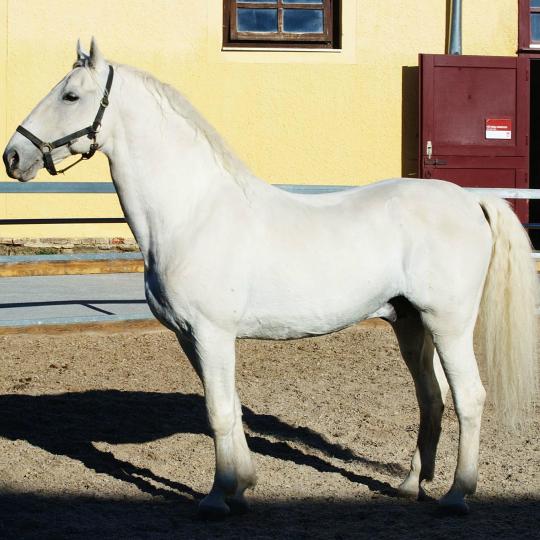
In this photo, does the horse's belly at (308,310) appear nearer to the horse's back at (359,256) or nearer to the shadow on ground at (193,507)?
the horse's back at (359,256)

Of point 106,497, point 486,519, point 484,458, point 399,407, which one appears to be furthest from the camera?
point 399,407

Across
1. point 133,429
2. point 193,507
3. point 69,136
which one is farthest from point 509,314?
point 133,429

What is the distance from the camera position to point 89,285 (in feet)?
30.2

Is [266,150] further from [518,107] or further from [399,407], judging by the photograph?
[399,407]

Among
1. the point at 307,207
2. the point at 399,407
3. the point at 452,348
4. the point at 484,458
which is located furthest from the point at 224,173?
the point at 399,407

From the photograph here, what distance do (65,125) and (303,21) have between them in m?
7.65

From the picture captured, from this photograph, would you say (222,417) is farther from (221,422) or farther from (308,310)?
(308,310)

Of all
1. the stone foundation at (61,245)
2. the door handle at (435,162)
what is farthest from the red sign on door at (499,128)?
the stone foundation at (61,245)

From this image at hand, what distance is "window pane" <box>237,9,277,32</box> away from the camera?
10.8m

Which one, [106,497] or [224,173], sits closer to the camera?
[224,173]

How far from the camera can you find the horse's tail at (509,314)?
404cm

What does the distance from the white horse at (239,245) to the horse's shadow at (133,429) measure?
0.66 m

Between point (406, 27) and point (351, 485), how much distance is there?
7.71m

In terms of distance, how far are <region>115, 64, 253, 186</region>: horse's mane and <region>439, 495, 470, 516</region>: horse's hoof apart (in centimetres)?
146
